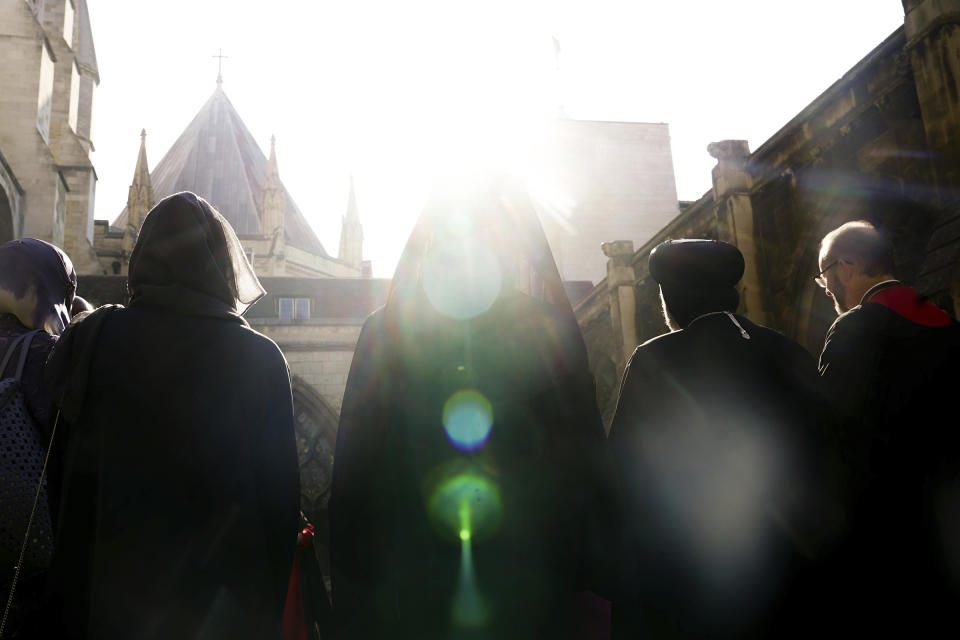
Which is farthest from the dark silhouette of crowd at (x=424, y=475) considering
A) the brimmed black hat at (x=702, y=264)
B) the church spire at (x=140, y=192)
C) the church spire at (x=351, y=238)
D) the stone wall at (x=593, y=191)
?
the church spire at (x=351, y=238)

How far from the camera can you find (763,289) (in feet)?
32.8

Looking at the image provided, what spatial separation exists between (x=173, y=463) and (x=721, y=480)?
1.74m

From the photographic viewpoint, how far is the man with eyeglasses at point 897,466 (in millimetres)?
2482

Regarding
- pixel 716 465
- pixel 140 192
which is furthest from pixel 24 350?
pixel 140 192

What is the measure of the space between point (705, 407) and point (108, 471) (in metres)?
1.89

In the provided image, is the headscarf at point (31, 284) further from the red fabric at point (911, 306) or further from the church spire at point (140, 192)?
the church spire at point (140, 192)

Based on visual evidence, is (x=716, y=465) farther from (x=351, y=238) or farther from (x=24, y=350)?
(x=351, y=238)

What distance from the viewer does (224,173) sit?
43.2 m

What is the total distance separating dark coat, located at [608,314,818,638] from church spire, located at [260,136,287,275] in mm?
34725

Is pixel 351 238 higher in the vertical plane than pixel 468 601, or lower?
higher

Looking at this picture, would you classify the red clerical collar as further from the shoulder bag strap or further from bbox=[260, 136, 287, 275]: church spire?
bbox=[260, 136, 287, 275]: church spire

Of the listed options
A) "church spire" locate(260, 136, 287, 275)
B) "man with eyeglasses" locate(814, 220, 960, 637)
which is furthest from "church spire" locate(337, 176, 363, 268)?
"man with eyeglasses" locate(814, 220, 960, 637)

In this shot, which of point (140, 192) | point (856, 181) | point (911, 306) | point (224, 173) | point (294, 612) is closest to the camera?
point (294, 612)

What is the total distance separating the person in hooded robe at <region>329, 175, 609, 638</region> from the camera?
1.77 m
